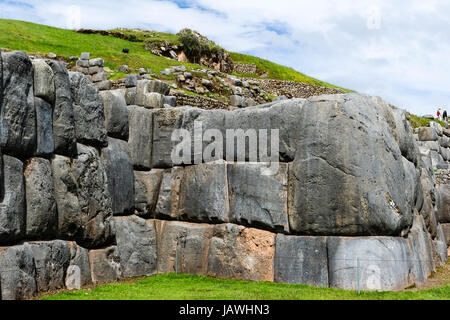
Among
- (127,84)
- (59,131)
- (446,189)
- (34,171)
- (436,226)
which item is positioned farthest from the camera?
(127,84)

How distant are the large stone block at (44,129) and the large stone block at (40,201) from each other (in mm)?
227

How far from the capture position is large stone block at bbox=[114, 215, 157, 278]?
13039 mm

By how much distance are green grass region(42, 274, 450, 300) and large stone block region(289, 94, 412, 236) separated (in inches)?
59.8

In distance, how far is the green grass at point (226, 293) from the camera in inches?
377

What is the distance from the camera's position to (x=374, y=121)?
38.8ft

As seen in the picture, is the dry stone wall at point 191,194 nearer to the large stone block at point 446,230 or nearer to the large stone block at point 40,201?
the large stone block at point 40,201

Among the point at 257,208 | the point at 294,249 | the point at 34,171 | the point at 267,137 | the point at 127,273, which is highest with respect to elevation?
the point at 267,137

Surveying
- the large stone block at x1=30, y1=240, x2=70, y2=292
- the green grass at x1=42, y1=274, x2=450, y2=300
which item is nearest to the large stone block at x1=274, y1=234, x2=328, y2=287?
the green grass at x1=42, y1=274, x2=450, y2=300

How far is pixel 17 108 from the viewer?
32.6 ft

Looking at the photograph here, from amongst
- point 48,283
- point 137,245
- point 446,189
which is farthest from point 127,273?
point 446,189

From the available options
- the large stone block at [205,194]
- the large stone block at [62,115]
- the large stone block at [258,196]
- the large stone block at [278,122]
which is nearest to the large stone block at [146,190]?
the large stone block at [205,194]

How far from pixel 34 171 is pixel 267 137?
17.9 ft

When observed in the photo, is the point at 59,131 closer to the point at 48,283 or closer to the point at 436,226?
the point at 48,283

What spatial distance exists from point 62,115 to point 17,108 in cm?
144
